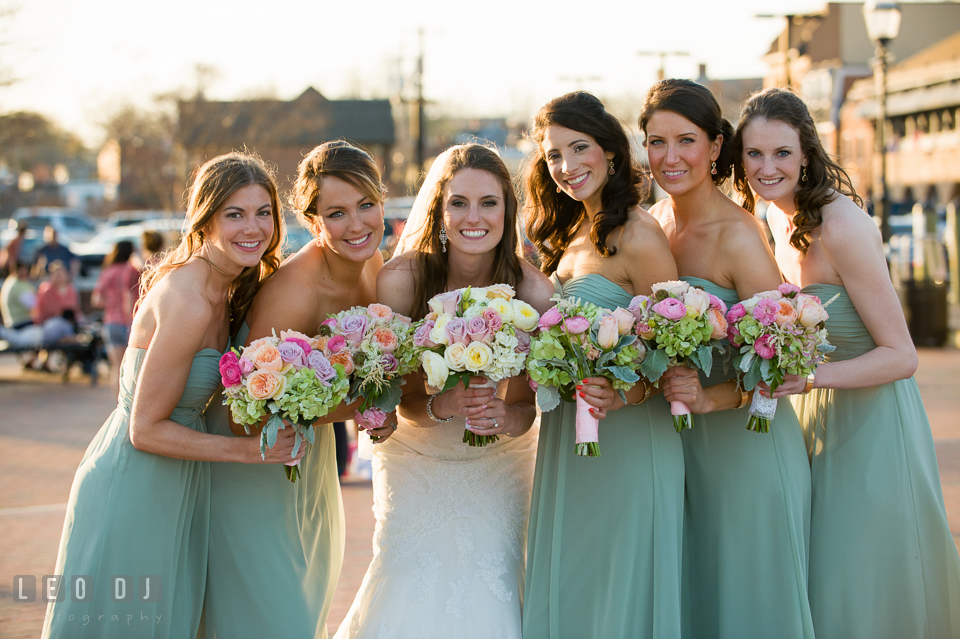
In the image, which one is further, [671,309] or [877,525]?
[877,525]

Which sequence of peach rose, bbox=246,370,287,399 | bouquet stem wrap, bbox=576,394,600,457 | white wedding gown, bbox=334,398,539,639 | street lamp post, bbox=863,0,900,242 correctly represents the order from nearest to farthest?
peach rose, bbox=246,370,287,399
bouquet stem wrap, bbox=576,394,600,457
white wedding gown, bbox=334,398,539,639
street lamp post, bbox=863,0,900,242

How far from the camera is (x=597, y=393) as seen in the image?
11.7ft

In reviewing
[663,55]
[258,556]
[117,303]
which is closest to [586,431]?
[258,556]

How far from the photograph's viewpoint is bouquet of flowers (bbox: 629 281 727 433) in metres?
3.50

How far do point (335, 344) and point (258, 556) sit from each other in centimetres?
108

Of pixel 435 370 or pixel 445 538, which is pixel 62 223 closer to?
pixel 445 538

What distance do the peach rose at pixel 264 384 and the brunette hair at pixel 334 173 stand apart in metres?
1.03

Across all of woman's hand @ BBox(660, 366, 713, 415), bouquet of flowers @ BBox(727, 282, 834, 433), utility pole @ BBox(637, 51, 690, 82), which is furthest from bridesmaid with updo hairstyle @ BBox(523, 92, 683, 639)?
utility pole @ BBox(637, 51, 690, 82)

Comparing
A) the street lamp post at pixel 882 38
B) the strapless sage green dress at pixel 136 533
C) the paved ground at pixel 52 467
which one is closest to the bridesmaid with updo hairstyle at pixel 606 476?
the strapless sage green dress at pixel 136 533

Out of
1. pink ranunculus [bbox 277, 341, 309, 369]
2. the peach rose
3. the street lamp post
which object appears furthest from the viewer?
the street lamp post

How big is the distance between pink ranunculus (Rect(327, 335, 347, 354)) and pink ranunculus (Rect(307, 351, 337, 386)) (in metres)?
0.09

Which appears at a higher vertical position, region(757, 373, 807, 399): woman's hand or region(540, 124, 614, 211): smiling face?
region(540, 124, 614, 211): smiling face

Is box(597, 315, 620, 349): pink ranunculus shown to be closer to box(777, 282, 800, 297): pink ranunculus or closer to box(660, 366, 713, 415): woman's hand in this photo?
box(660, 366, 713, 415): woman's hand

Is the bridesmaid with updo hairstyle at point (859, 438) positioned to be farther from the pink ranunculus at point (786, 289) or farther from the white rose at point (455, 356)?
the white rose at point (455, 356)
